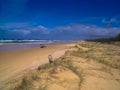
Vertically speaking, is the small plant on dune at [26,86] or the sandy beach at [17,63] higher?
the small plant on dune at [26,86]

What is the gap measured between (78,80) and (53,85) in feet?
2.47

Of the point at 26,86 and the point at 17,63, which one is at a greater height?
the point at 26,86

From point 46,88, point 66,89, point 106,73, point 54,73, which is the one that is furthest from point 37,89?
point 106,73

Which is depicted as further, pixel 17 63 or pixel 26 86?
pixel 17 63

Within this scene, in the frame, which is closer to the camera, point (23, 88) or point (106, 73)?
point (23, 88)

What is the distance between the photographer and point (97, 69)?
5730 millimetres

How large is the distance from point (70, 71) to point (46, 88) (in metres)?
1.47

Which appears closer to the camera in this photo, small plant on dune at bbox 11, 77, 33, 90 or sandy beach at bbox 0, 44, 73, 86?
small plant on dune at bbox 11, 77, 33, 90

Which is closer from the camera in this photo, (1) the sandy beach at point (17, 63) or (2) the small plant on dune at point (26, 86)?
(2) the small plant on dune at point (26, 86)

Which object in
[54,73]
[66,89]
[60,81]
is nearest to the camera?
Answer: [66,89]

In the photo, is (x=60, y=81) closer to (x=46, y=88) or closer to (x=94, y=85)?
(x=46, y=88)

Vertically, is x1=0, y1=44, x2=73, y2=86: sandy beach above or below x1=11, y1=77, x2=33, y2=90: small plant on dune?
below

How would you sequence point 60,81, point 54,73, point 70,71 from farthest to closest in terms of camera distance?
1. point 70,71
2. point 54,73
3. point 60,81

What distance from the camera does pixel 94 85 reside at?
14.2 ft
